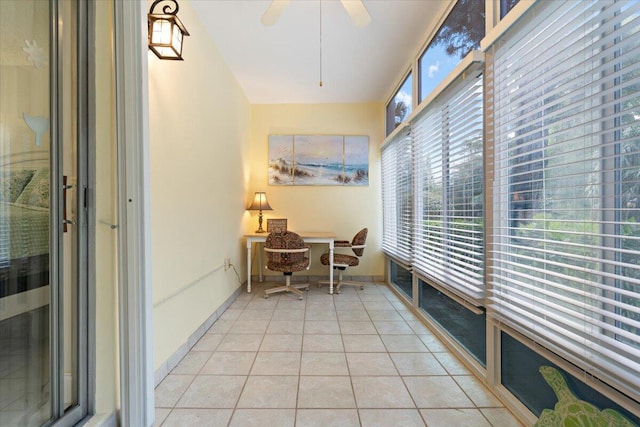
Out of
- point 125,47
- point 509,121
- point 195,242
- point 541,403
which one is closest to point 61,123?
point 125,47

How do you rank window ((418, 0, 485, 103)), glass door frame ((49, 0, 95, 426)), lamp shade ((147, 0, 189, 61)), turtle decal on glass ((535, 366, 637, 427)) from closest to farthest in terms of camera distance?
turtle decal on glass ((535, 366, 637, 427)) < glass door frame ((49, 0, 95, 426)) < lamp shade ((147, 0, 189, 61)) < window ((418, 0, 485, 103))

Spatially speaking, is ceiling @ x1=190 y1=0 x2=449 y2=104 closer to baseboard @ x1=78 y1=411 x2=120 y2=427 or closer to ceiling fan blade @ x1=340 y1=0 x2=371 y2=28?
ceiling fan blade @ x1=340 y1=0 x2=371 y2=28

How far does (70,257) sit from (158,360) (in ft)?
3.08

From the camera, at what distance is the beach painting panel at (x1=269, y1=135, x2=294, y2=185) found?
14.4 ft

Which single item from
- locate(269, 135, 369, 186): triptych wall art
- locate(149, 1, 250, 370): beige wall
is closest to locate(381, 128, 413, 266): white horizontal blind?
locate(269, 135, 369, 186): triptych wall art

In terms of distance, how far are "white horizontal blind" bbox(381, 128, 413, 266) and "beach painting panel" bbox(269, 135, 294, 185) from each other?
1418 mm

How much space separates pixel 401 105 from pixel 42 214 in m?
3.49

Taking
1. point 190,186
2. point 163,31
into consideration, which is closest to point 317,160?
point 190,186

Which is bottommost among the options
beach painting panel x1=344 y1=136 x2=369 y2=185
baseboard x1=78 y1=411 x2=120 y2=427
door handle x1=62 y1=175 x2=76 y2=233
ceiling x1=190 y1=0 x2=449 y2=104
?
baseboard x1=78 y1=411 x2=120 y2=427

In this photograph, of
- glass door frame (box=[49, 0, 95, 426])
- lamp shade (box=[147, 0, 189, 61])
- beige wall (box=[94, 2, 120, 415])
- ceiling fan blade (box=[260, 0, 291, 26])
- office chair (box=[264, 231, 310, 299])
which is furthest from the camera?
office chair (box=[264, 231, 310, 299])

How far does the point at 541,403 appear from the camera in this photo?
136 centimetres

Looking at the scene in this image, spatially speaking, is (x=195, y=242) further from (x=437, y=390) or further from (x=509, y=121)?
(x=509, y=121)

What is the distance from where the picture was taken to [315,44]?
112 inches

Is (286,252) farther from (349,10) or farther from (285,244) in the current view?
(349,10)
